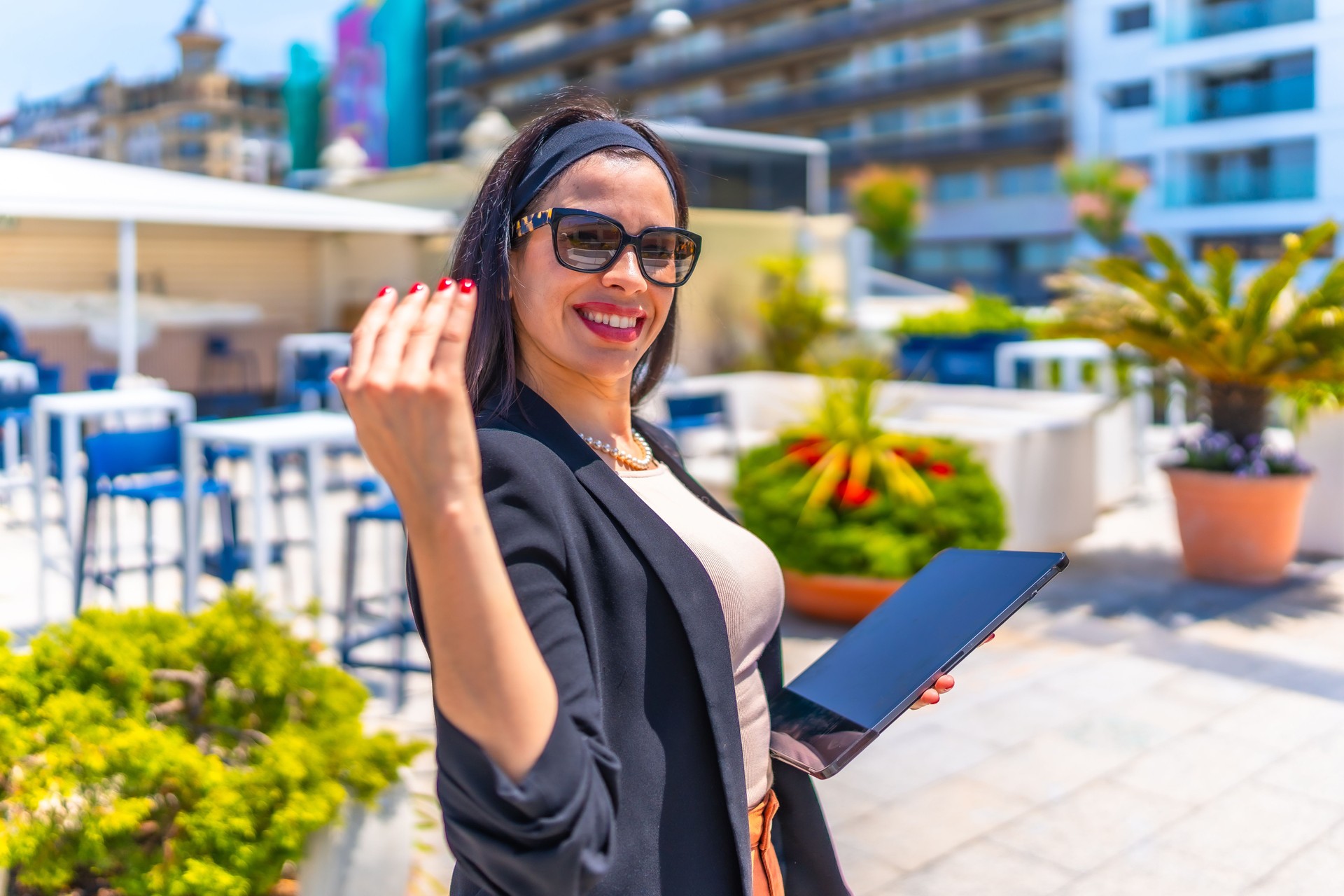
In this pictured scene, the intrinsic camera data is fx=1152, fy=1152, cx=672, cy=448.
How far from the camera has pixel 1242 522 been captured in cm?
630

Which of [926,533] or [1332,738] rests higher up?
[926,533]

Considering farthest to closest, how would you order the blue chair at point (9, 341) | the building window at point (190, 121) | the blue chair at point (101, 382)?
the building window at point (190, 121)
the blue chair at point (9, 341)
the blue chair at point (101, 382)

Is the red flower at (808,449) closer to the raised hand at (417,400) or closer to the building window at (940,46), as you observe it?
the raised hand at (417,400)

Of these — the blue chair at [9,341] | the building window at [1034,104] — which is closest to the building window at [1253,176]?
the building window at [1034,104]

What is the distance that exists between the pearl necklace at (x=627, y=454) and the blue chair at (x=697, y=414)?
20.8 feet

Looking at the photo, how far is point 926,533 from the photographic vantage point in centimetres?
546

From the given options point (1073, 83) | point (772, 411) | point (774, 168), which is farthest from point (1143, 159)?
point (772, 411)

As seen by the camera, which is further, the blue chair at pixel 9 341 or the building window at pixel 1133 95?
the building window at pixel 1133 95

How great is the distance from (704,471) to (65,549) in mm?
3922

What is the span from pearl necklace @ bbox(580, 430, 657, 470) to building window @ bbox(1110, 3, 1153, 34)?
1775 inches

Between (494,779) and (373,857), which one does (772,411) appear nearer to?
(373,857)

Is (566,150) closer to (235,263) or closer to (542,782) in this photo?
(542,782)

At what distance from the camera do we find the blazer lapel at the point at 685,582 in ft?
3.98

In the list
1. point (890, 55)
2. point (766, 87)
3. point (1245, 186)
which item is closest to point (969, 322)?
point (1245, 186)
